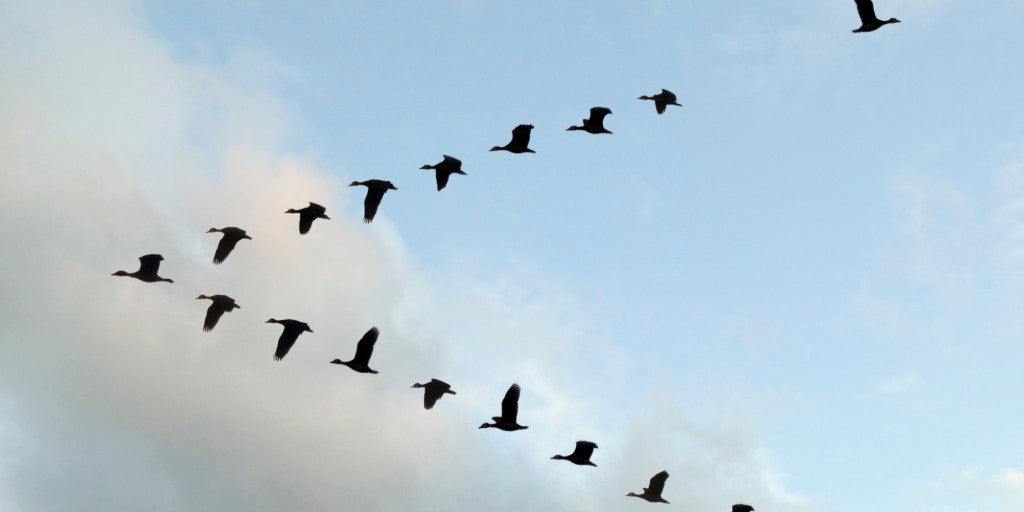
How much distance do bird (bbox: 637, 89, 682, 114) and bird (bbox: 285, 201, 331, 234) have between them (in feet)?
36.5

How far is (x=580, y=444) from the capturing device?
25.9 m

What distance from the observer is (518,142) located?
2970 cm

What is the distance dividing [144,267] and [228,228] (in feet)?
9.87

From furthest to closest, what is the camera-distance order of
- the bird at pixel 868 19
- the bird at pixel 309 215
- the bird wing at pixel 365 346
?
the bird at pixel 309 215 → the bird wing at pixel 365 346 → the bird at pixel 868 19

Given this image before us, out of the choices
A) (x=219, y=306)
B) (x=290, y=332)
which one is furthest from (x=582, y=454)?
(x=219, y=306)

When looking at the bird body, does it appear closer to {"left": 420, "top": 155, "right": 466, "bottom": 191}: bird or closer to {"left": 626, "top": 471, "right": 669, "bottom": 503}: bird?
{"left": 420, "top": 155, "right": 466, "bottom": 191}: bird

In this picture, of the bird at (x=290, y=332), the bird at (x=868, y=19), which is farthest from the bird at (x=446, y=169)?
the bird at (x=868, y=19)

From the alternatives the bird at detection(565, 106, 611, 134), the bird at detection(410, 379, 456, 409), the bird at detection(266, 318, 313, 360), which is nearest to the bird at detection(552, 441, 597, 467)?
the bird at detection(410, 379, 456, 409)

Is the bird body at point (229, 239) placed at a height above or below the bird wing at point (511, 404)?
above

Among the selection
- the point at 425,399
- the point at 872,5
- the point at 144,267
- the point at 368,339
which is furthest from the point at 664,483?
the point at 144,267

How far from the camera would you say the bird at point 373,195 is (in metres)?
29.5

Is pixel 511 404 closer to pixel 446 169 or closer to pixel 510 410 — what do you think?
pixel 510 410

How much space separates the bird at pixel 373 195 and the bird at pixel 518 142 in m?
3.49

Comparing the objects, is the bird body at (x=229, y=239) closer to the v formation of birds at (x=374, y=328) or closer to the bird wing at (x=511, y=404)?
the v formation of birds at (x=374, y=328)
